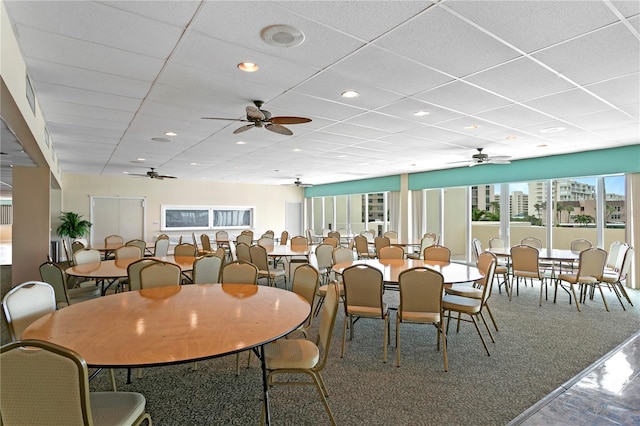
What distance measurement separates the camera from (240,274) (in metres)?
3.79

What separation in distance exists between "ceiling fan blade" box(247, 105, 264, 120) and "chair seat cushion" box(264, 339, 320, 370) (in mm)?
2401

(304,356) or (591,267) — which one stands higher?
(591,267)

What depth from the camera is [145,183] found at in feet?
39.8

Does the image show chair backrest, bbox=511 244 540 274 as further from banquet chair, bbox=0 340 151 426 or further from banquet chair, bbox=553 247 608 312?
banquet chair, bbox=0 340 151 426

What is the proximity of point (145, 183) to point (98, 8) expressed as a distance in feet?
36.0

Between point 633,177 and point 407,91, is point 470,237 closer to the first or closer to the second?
point 633,177

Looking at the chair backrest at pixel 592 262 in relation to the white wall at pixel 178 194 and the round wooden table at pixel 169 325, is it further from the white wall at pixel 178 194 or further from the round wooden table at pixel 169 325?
the white wall at pixel 178 194

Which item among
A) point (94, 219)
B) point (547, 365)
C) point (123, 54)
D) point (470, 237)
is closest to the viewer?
point (123, 54)

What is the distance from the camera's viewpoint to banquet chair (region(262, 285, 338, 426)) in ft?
7.62

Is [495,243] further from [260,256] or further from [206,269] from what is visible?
[206,269]

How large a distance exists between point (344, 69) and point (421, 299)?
7.76ft

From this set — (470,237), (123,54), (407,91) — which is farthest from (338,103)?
(470,237)

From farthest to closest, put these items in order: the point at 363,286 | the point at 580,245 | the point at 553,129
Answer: the point at 580,245
the point at 553,129
the point at 363,286

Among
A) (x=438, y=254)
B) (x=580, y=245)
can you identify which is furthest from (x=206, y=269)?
(x=580, y=245)
